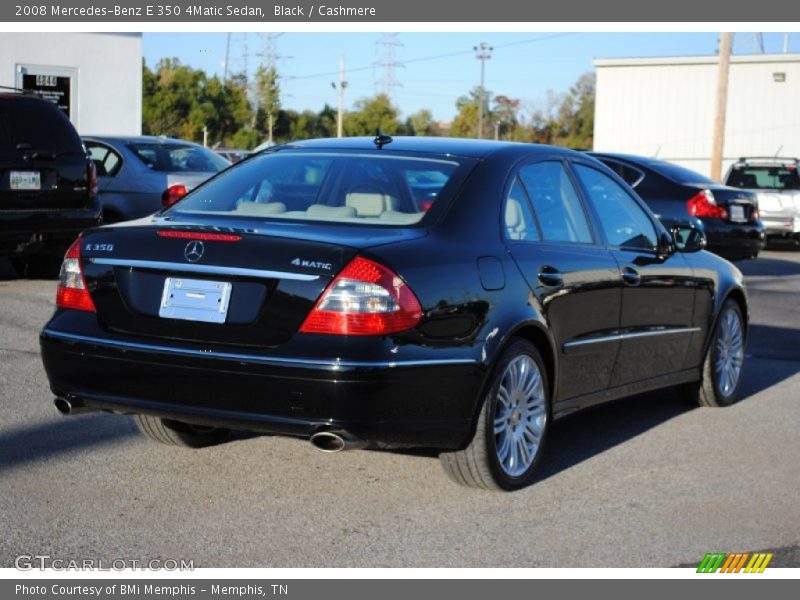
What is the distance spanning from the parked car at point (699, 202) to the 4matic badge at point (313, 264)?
1065 cm

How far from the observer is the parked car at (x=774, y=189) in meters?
23.7

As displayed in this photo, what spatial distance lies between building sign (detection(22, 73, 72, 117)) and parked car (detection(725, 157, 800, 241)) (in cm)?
1218

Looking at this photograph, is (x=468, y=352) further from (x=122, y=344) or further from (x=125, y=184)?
(x=125, y=184)

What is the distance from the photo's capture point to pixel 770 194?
23938 mm

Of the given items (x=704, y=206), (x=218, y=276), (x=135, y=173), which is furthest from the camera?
(x=704, y=206)

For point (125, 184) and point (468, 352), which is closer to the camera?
point (468, 352)

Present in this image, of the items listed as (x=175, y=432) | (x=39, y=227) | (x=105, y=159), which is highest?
(x=105, y=159)

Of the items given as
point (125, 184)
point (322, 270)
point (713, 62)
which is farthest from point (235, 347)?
point (713, 62)

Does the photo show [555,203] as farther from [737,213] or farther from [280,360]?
[737,213]

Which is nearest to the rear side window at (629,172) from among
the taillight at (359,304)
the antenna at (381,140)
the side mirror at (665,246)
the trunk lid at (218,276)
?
the side mirror at (665,246)

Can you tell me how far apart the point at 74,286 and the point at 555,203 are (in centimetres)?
237

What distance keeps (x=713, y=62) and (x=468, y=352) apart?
152 ft

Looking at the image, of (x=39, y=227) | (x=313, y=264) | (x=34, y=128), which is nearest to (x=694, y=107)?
(x=34, y=128)

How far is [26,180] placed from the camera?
12.5 m
